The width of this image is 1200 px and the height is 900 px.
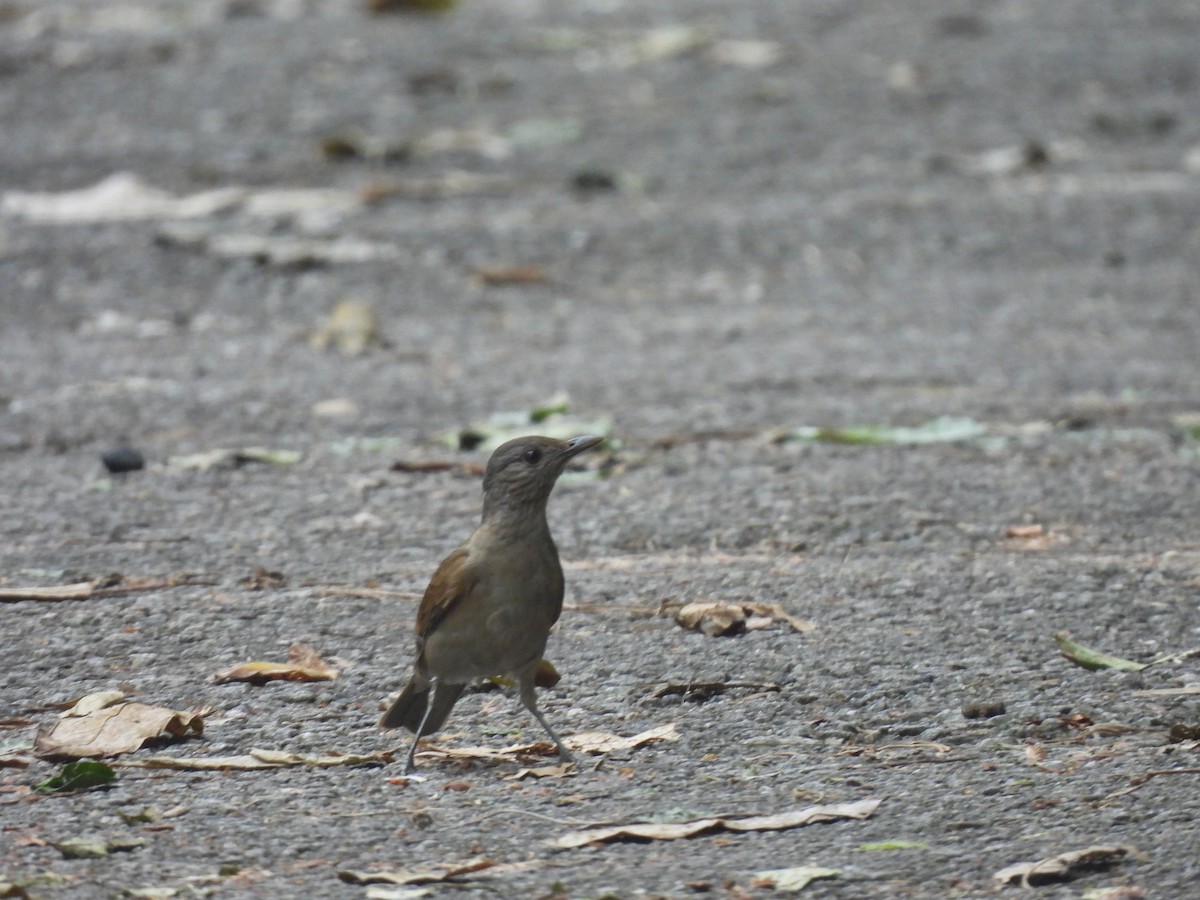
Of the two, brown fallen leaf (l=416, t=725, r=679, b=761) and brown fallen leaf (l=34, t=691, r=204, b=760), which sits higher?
brown fallen leaf (l=34, t=691, r=204, b=760)

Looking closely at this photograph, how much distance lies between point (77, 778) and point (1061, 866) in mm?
1785

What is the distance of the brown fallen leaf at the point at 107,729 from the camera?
3787 mm

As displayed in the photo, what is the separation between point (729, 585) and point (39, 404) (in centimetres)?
324

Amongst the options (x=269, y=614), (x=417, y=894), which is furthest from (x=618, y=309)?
(x=417, y=894)

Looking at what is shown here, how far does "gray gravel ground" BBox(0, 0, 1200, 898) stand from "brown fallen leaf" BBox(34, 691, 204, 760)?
0.15 ft

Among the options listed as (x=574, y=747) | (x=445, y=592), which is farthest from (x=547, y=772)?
(x=445, y=592)

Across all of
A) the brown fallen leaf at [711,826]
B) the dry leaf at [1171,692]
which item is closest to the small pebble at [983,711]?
the dry leaf at [1171,692]

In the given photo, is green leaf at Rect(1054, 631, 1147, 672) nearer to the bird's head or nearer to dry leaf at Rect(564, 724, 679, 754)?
dry leaf at Rect(564, 724, 679, 754)

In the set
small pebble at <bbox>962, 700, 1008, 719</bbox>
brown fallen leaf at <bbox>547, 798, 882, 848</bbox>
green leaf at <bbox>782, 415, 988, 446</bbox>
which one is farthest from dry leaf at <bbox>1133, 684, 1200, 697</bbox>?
green leaf at <bbox>782, 415, 988, 446</bbox>

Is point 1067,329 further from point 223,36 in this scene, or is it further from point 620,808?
point 223,36

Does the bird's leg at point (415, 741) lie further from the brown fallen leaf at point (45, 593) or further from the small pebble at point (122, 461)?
the small pebble at point (122, 461)

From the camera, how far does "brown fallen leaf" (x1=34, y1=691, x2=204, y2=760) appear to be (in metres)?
3.79

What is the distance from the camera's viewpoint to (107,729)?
12.7 feet

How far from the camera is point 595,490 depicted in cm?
606
